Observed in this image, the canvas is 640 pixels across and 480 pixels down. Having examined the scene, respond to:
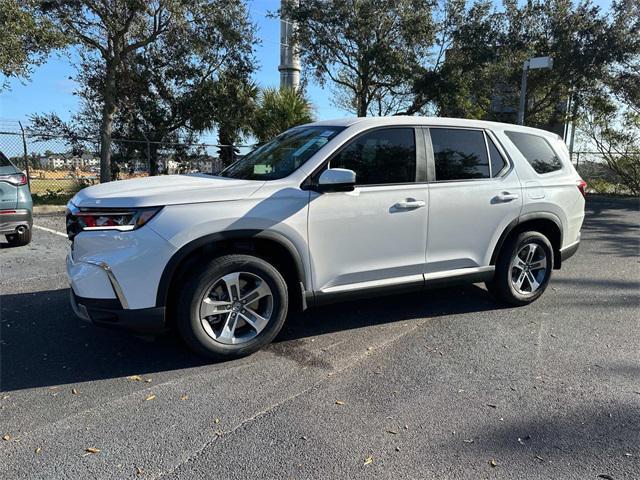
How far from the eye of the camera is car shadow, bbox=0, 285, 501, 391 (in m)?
3.57

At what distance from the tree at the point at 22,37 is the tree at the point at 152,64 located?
62.8 inches

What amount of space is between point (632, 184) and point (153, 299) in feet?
64.8

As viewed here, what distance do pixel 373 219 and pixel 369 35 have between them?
474 inches

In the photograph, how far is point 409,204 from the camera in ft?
13.9

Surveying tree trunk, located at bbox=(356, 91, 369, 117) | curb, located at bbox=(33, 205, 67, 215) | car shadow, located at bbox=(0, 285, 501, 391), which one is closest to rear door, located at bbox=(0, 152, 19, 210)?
car shadow, located at bbox=(0, 285, 501, 391)

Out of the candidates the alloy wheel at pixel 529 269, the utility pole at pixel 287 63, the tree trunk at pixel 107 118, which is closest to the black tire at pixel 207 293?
the alloy wheel at pixel 529 269

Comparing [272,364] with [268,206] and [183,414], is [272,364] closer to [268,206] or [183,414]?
[183,414]

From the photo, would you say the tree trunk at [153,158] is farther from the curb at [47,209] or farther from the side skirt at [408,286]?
the side skirt at [408,286]

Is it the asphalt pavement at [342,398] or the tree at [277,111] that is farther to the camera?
the tree at [277,111]

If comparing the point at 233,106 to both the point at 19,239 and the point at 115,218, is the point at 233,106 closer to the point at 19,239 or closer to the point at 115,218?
the point at 19,239

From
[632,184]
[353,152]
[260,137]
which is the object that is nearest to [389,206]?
[353,152]

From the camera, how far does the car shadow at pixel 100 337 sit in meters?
3.57

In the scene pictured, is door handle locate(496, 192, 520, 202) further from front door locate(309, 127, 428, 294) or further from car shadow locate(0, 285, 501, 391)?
car shadow locate(0, 285, 501, 391)

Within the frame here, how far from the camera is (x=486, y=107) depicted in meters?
18.0
